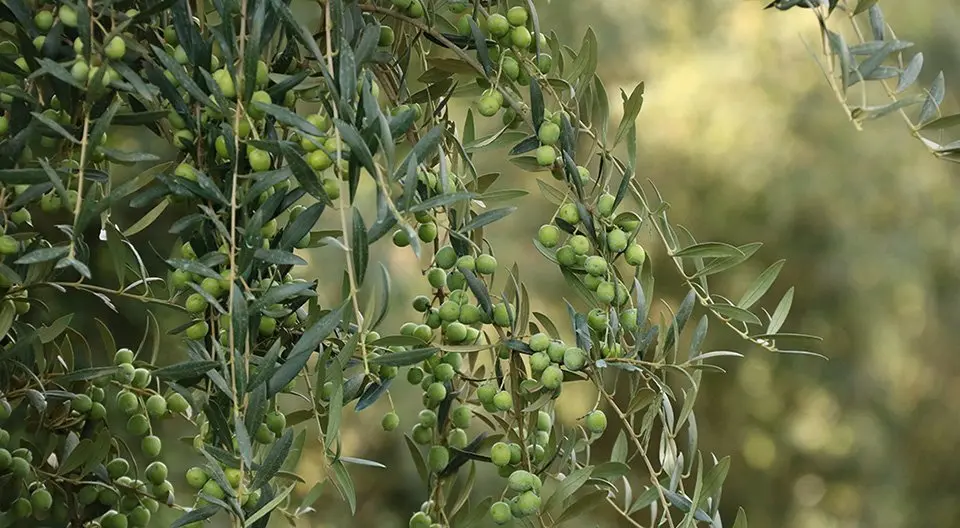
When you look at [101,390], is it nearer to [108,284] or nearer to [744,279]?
[108,284]

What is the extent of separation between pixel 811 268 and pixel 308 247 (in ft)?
6.56

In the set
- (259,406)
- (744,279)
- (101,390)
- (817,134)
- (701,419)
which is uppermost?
(259,406)

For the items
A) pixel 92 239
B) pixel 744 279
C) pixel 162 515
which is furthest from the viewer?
pixel 744 279

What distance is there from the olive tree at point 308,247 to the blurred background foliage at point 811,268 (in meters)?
1.71

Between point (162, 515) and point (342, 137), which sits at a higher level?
point (342, 137)

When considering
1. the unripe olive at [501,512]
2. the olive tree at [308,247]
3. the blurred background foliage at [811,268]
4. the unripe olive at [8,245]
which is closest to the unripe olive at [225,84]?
the olive tree at [308,247]

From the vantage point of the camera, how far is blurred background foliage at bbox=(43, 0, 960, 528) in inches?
91.5

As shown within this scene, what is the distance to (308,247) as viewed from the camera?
0.51 metres

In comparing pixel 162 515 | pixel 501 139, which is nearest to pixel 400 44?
pixel 501 139

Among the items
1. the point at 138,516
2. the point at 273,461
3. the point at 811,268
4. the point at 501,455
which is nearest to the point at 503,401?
the point at 501,455

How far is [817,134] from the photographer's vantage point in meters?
2.38

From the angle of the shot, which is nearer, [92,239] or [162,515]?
[162,515]

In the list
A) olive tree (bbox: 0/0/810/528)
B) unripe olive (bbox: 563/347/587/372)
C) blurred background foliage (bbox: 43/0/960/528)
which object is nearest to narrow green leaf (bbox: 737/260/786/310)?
olive tree (bbox: 0/0/810/528)

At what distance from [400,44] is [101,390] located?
244 millimetres
